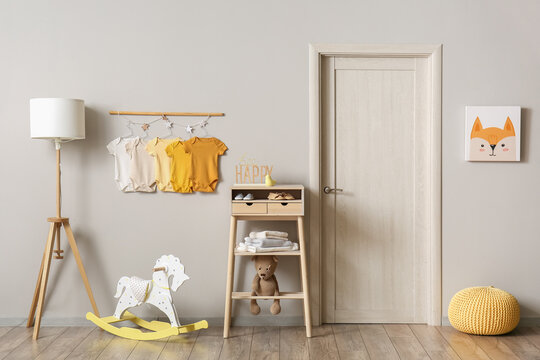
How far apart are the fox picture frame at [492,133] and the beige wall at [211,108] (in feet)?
0.22

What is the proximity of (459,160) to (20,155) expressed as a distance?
296cm

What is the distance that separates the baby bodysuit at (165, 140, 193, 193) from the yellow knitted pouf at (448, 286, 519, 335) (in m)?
1.92

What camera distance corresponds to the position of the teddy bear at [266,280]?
3.56 meters

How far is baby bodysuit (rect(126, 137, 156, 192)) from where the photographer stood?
3777 mm

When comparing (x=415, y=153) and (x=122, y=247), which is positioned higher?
(x=415, y=153)

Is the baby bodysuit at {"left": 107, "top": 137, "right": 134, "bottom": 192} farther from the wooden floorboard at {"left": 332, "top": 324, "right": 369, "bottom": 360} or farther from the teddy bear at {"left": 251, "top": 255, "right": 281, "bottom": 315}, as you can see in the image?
the wooden floorboard at {"left": 332, "top": 324, "right": 369, "bottom": 360}

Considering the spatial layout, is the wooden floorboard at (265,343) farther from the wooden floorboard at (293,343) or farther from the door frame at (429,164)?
the door frame at (429,164)

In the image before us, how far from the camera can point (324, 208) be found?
12.6 ft

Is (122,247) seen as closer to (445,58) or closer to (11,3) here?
(11,3)

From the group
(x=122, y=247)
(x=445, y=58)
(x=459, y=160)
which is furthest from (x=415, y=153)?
(x=122, y=247)

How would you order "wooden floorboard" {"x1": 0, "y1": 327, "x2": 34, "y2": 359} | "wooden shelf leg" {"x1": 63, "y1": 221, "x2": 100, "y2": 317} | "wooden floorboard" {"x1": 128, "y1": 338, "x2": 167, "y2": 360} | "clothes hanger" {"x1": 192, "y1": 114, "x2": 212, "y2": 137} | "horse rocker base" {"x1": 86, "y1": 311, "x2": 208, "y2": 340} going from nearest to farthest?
"wooden floorboard" {"x1": 128, "y1": 338, "x2": 167, "y2": 360}, "wooden floorboard" {"x1": 0, "y1": 327, "x2": 34, "y2": 359}, "horse rocker base" {"x1": 86, "y1": 311, "x2": 208, "y2": 340}, "wooden shelf leg" {"x1": 63, "y1": 221, "x2": 100, "y2": 317}, "clothes hanger" {"x1": 192, "y1": 114, "x2": 212, "y2": 137}

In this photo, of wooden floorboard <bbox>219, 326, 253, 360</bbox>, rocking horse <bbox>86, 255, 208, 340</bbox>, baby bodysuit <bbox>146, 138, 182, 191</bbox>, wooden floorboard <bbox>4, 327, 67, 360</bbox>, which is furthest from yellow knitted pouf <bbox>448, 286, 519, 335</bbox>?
wooden floorboard <bbox>4, 327, 67, 360</bbox>

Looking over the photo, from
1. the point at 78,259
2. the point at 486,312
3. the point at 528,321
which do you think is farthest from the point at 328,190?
the point at 78,259

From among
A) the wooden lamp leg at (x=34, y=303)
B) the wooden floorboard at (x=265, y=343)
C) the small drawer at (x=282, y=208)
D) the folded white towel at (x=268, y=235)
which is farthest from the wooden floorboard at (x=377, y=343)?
the wooden lamp leg at (x=34, y=303)
